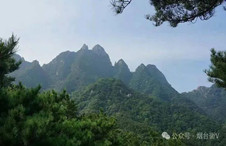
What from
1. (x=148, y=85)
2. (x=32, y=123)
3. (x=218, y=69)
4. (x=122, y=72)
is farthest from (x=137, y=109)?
(x=32, y=123)

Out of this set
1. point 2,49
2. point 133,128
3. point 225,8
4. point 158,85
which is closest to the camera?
point 2,49

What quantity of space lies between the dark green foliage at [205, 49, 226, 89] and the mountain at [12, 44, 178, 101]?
5132 inches

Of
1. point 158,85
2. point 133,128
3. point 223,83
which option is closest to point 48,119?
point 223,83

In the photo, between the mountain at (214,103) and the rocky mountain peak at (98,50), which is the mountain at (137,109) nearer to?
the mountain at (214,103)

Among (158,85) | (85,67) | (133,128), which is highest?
(85,67)

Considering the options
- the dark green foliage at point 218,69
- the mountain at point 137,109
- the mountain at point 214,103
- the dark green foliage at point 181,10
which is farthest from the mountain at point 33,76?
the dark green foliage at point 181,10

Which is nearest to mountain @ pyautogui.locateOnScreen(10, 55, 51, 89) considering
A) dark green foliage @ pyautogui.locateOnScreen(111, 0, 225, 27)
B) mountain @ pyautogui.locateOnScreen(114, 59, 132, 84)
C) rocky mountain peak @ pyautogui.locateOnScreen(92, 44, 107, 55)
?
rocky mountain peak @ pyautogui.locateOnScreen(92, 44, 107, 55)

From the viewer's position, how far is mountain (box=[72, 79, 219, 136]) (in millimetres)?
80500

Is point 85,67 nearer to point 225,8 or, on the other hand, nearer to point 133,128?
point 133,128

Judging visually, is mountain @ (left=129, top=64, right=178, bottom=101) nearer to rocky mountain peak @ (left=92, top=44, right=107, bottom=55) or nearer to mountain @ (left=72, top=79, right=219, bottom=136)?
rocky mountain peak @ (left=92, top=44, right=107, bottom=55)

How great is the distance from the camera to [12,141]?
15.0 feet

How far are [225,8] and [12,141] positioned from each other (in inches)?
258

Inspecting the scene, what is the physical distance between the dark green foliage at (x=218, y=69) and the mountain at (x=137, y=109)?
5235 cm

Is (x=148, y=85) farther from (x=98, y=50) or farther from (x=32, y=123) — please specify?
(x=32, y=123)
